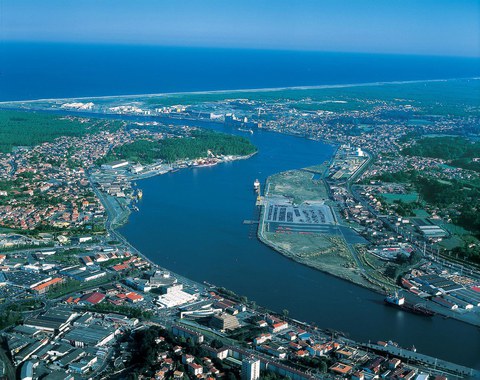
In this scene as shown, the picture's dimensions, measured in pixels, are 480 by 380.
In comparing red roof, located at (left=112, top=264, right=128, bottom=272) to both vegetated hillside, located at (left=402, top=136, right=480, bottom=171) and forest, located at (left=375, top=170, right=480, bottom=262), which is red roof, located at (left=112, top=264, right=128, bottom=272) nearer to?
forest, located at (left=375, top=170, right=480, bottom=262)

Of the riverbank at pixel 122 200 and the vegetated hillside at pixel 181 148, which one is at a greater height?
the vegetated hillside at pixel 181 148

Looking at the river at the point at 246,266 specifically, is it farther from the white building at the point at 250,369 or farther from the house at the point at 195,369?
the house at the point at 195,369

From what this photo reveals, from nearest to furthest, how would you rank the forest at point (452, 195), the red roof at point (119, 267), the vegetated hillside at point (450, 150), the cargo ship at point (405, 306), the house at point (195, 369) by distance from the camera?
the house at point (195, 369) < the cargo ship at point (405, 306) < the red roof at point (119, 267) < the forest at point (452, 195) < the vegetated hillside at point (450, 150)

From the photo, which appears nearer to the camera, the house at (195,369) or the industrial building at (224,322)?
the house at (195,369)

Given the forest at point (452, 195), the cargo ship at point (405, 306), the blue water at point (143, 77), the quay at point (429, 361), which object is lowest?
the cargo ship at point (405, 306)

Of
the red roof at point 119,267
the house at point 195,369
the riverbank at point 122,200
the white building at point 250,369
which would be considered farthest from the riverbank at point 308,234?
the house at point 195,369

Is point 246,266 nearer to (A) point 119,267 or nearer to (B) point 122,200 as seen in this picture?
(A) point 119,267

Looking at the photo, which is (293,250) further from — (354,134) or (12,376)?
(354,134)
